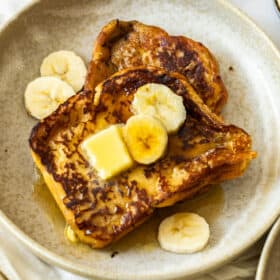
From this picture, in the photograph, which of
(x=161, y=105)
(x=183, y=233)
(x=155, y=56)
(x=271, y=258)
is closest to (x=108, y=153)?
(x=161, y=105)

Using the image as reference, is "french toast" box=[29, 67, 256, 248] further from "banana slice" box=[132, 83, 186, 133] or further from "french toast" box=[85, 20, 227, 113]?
"french toast" box=[85, 20, 227, 113]

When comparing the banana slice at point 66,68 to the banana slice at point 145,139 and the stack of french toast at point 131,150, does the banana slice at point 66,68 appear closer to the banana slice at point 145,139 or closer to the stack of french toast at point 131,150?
the stack of french toast at point 131,150

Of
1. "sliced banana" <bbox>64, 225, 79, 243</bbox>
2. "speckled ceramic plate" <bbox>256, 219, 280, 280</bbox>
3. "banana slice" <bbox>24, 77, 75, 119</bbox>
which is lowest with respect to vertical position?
"speckled ceramic plate" <bbox>256, 219, 280, 280</bbox>

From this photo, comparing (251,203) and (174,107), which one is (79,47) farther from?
(251,203)

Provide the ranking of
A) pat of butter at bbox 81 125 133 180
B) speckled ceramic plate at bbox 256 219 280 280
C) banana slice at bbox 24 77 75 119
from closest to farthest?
speckled ceramic plate at bbox 256 219 280 280 → pat of butter at bbox 81 125 133 180 → banana slice at bbox 24 77 75 119

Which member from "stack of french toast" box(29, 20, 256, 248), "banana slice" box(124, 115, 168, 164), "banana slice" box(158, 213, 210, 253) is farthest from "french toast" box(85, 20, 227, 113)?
"banana slice" box(158, 213, 210, 253)

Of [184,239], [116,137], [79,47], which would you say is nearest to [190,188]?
[184,239]

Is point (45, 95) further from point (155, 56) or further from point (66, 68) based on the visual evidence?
point (155, 56)
